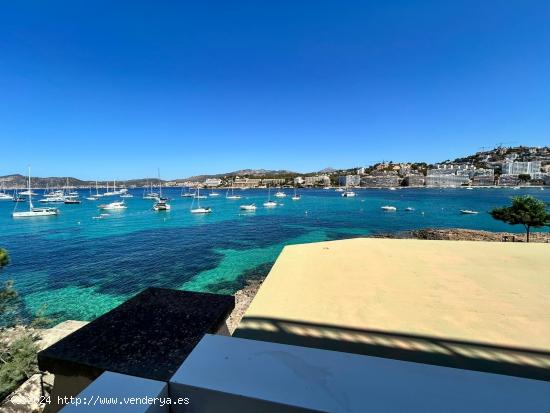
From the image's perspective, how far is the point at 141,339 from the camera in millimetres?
1172

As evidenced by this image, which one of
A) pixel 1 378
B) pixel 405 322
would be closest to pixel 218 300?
pixel 405 322

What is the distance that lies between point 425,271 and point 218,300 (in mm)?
5562

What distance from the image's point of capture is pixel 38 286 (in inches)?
557

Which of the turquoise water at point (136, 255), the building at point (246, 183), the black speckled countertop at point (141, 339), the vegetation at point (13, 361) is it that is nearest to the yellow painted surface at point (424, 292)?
the black speckled countertop at point (141, 339)

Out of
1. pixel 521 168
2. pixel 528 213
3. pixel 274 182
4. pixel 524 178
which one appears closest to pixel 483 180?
pixel 524 178

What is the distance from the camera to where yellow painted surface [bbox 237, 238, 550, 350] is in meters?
3.53

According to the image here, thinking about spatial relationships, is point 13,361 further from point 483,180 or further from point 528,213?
point 483,180

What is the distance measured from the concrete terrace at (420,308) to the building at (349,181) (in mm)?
128438

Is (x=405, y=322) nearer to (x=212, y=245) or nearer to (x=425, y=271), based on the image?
(x=425, y=271)

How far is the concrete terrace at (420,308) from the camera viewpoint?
3.04 metres

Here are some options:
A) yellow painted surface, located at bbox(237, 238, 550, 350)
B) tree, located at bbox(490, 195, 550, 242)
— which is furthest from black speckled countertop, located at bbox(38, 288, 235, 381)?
tree, located at bbox(490, 195, 550, 242)

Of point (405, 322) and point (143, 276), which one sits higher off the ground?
point (405, 322)

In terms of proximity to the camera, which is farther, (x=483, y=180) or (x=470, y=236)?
(x=483, y=180)

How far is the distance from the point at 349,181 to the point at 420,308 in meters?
133
